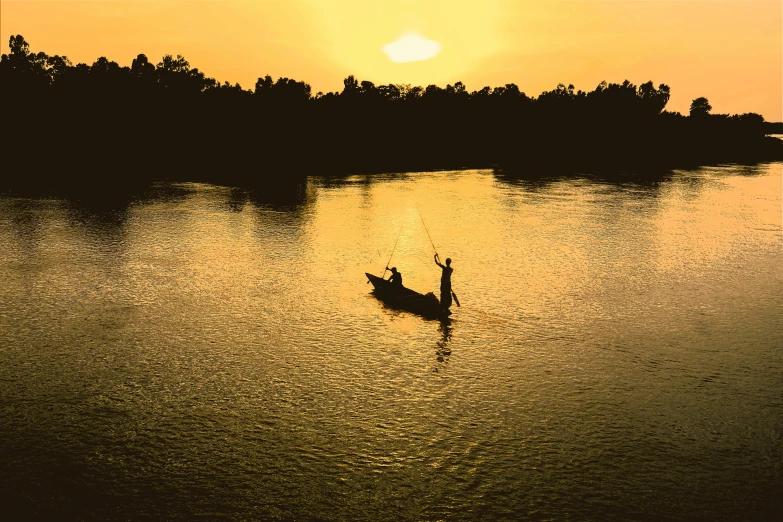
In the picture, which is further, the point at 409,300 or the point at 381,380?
the point at 409,300

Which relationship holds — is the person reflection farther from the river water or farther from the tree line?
the tree line

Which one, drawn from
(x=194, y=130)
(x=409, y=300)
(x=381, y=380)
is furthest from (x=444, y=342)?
(x=194, y=130)

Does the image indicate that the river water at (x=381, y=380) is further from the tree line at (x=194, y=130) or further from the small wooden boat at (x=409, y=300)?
the tree line at (x=194, y=130)

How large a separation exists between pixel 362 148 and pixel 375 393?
151452 millimetres

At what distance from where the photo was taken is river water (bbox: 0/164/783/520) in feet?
Result: 62.7

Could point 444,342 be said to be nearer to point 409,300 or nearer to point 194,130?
point 409,300

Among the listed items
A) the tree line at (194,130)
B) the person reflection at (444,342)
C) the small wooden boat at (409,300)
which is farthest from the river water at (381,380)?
the tree line at (194,130)

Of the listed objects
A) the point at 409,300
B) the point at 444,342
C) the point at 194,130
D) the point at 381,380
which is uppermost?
the point at 194,130

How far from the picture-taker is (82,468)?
1995cm

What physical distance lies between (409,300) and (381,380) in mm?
10150

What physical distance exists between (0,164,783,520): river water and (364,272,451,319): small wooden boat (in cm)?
83

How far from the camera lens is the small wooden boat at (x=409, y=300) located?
35.9 m

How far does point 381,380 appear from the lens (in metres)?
27.5

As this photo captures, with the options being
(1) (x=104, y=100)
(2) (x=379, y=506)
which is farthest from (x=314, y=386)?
(1) (x=104, y=100)
